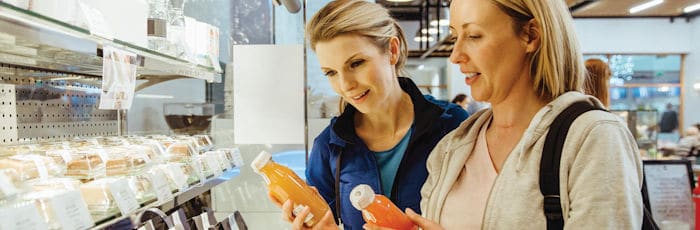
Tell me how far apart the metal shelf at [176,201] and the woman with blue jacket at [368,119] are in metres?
0.34

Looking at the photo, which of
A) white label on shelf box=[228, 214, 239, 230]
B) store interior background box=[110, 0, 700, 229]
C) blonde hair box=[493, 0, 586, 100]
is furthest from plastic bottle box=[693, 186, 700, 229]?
white label on shelf box=[228, 214, 239, 230]

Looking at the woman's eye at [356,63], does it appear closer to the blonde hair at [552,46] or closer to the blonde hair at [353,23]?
the blonde hair at [353,23]

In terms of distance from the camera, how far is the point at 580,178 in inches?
37.4

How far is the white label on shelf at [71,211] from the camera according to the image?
3.09 ft

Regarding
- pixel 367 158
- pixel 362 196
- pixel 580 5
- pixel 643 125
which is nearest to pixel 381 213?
pixel 362 196

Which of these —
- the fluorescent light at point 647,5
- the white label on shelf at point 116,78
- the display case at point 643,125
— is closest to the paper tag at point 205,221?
the white label on shelf at point 116,78

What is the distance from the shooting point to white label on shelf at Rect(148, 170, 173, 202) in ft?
4.36

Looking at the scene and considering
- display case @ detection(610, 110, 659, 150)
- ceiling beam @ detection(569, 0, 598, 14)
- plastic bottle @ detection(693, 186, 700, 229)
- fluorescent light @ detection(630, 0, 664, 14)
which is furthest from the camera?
fluorescent light @ detection(630, 0, 664, 14)

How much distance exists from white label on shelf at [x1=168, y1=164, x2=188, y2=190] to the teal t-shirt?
596 mm

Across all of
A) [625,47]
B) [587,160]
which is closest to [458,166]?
[587,160]

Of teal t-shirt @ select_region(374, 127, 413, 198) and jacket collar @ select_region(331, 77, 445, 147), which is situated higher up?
jacket collar @ select_region(331, 77, 445, 147)

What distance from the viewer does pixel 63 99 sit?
1.84 m

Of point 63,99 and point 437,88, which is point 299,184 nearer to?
point 63,99

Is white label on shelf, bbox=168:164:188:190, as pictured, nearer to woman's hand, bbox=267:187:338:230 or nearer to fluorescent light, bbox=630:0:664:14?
woman's hand, bbox=267:187:338:230
